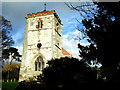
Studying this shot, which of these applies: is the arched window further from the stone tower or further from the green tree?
the green tree

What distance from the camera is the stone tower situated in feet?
56.6

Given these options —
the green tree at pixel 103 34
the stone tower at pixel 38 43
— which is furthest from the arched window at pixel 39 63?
the green tree at pixel 103 34

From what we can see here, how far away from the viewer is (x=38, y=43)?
18.3m

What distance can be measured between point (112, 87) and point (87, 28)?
4543 millimetres

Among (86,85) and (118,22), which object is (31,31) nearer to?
(118,22)

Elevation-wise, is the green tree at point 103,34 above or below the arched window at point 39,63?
above

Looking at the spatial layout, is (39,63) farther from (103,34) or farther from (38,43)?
(103,34)

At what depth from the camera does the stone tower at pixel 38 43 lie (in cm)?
1725

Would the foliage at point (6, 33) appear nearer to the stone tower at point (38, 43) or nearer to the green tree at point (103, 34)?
the stone tower at point (38, 43)

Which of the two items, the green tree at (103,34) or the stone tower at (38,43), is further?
the stone tower at (38,43)

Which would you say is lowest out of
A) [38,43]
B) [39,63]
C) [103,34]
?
[39,63]

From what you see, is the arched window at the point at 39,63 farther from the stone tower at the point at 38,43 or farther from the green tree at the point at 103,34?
the green tree at the point at 103,34

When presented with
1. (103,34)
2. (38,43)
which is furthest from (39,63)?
(103,34)

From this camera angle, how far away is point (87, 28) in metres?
6.72
